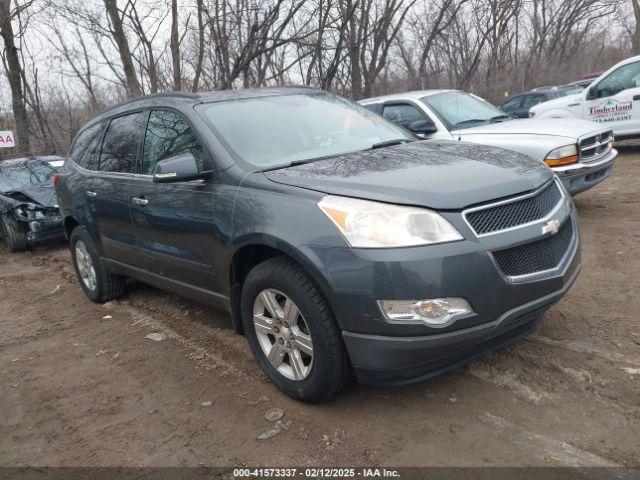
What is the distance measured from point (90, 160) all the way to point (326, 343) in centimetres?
337

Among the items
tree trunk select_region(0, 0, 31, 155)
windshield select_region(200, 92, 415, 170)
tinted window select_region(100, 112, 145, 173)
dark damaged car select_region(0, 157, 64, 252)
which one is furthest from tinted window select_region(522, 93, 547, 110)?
tree trunk select_region(0, 0, 31, 155)

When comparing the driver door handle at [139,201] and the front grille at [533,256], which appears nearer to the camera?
the front grille at [533,256]

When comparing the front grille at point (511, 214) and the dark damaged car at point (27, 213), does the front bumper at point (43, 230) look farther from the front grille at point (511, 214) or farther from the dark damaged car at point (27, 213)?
the front grille at point (511, 214)

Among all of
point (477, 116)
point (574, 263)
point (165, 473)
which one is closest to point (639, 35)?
point (477, 116)

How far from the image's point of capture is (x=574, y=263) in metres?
2.96

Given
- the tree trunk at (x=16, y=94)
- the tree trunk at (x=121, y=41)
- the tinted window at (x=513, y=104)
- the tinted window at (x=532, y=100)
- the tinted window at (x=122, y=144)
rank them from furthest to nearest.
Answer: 1. the tinted window at (x=513, y=104)
2. the tinted window at (x=532, y=100)
3. the tree trunk at (x=16, y=94)
4. the tree trunk at (x=121, y=41)
5. the tinted window at (x=122, y=144)

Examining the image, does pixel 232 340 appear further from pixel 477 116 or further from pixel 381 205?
pixel 477 116

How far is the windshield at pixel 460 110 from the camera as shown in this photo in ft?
22.2

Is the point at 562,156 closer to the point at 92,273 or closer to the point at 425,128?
the point at 425,128

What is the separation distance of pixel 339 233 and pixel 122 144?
2.67 m

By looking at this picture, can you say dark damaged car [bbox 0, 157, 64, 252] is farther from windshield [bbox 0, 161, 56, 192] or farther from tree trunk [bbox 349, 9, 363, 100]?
tree trunk [bbox 349, 9, 363, 100]

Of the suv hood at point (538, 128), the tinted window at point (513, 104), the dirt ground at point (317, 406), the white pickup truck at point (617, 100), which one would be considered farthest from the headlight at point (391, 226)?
the tinted window at point (513, 104)

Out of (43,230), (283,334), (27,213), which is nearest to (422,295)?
(283,334)

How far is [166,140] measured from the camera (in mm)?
3855
